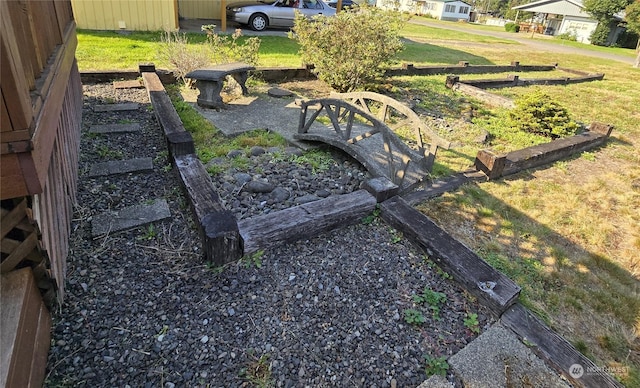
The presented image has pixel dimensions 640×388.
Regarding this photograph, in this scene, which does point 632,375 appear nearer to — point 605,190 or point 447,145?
point 447,145

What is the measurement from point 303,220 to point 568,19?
50.6 m

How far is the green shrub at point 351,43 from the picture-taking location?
298 inches

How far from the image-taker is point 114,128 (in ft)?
16.1

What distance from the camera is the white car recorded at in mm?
13203

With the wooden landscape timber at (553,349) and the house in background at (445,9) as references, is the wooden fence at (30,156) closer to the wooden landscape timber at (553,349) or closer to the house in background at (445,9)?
the wooden landscape timber at (553,349)

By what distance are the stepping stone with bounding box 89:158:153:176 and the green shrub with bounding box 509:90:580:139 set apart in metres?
6.44

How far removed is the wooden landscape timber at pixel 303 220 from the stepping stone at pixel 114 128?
2932mm

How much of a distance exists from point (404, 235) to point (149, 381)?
2.22m

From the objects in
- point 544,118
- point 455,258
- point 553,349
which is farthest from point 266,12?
point 553,349

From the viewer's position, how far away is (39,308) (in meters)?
1.99

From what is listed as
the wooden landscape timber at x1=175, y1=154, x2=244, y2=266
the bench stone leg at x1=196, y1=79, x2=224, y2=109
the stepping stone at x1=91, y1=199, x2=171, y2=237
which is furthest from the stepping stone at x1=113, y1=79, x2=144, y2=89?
the wooden landscape timber at x1=175, y1=154, x2=244, y2=266

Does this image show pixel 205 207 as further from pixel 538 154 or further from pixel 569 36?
pixel 569 36

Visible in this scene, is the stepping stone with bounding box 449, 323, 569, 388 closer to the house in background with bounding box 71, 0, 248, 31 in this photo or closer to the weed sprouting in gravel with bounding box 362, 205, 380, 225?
the weed sprouting in gravel with bounding box 362, 205, 380, 225

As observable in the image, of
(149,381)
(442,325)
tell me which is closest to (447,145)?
(442,325)
